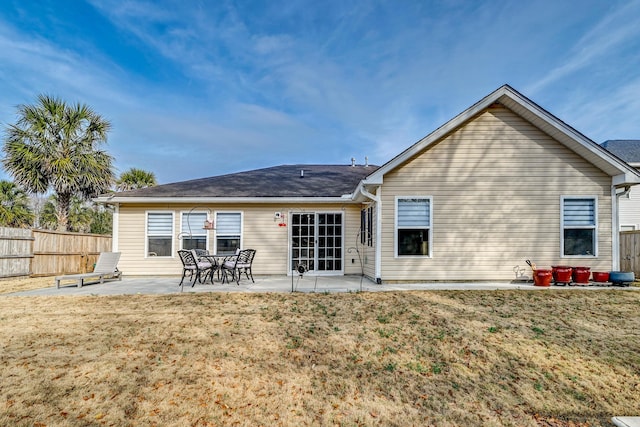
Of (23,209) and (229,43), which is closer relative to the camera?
(23,209)

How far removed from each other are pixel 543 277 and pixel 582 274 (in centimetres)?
99

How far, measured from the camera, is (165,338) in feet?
14.3

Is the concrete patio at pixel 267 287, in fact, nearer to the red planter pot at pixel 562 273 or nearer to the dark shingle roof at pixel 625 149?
the red planter pot at pixel 562 273

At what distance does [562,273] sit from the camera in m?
7.59

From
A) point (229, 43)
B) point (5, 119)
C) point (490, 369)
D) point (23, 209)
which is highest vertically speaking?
point (229, 43)

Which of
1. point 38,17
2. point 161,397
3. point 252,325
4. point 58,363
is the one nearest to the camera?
point 161,397

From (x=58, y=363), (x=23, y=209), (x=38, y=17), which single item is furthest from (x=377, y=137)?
(x=58, y=363)

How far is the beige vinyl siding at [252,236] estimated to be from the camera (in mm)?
9539

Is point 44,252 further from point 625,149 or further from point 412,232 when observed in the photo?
point 625,149

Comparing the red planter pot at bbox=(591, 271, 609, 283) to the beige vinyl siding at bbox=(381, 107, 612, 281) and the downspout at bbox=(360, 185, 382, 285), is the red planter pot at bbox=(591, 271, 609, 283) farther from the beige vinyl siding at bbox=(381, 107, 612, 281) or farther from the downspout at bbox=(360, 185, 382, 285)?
the downspout at bbox=(360, 185, 382, 285)

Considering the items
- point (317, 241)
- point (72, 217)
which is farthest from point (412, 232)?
point (72, 217)

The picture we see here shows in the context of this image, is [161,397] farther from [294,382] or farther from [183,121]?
[183,121]

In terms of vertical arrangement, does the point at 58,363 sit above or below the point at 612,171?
below

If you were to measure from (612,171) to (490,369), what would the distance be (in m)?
7.45
